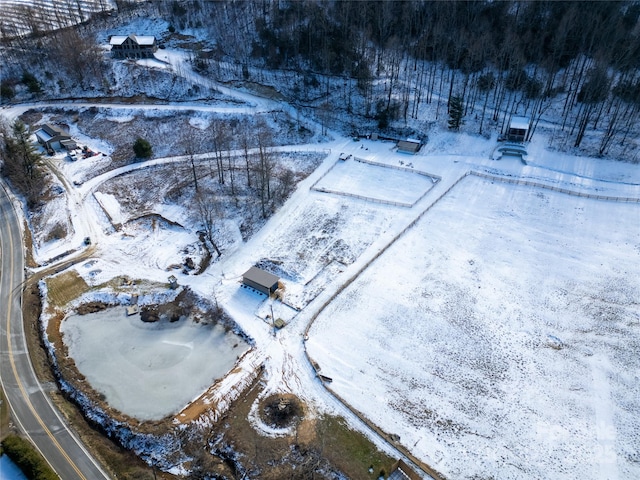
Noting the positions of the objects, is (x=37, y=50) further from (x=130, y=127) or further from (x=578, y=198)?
(x=578, y=198)

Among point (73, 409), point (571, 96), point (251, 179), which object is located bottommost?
point (73, 409)

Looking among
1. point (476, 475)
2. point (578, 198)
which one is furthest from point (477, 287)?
point (578, 198)

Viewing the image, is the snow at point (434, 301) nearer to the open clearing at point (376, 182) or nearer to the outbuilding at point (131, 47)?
the open clearing at point (376, 182)

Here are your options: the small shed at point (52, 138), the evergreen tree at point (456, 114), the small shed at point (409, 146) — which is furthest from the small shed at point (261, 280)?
the small shed at point (52, 138)

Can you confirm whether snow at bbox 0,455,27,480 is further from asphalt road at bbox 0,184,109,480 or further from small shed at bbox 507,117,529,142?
small shed at bbox 507,117,529,142

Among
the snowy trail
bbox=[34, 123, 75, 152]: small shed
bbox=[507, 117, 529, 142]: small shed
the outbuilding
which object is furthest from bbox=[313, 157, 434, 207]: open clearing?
the outbuilding

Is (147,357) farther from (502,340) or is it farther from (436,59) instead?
(436,59)
